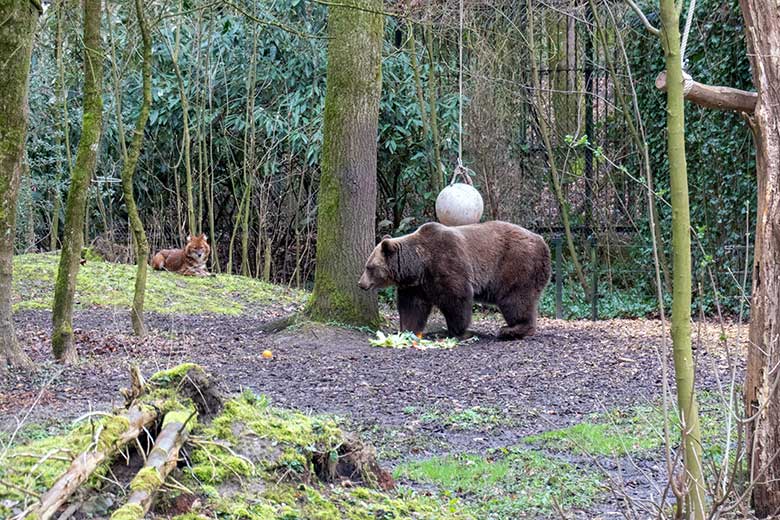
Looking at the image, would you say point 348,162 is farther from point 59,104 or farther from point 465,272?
point 59,104

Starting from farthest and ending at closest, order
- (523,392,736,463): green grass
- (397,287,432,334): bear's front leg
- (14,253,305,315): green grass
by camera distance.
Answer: (14,253,305,315): green grass
(397,287,432,334): bear's front leg
(523,392,736,463): green grass

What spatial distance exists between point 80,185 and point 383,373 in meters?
3.16

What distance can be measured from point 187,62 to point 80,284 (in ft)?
17.9

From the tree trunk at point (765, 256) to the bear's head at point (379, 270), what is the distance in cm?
654

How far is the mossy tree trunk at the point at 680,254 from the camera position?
318cm

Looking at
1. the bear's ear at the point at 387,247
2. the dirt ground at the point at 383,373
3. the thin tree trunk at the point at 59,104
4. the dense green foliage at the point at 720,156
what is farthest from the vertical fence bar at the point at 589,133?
the thin tree trunk at the point at 59,104

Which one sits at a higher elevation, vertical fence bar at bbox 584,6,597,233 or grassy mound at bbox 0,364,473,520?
vertical fence bar at bbox 584,6,597,233

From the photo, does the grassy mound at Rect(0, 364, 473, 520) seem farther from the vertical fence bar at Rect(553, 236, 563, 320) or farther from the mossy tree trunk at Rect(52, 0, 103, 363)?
the vertical fence bar at Rect(553, 236, 563, 320)

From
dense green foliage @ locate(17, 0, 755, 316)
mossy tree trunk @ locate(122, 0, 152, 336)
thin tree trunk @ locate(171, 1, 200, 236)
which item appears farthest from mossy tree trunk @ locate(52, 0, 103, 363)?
thin tree trunk @ locate(171, 1, 200, 236)

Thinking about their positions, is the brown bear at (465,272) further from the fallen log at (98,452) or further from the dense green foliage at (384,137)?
the fallen log at (98,452)

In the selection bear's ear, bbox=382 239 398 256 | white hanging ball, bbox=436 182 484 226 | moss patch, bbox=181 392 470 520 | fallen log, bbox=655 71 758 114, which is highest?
fallen log, bbox=655 71 758 114

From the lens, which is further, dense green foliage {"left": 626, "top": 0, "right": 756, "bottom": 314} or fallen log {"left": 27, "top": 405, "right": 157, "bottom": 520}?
dense green foliage {"left": 626, "top": 0, "right": 756, "bottom": 314}

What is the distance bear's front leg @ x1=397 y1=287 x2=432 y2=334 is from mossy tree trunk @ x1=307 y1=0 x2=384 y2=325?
2.21 feet

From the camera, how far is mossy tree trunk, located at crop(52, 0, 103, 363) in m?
7.97
